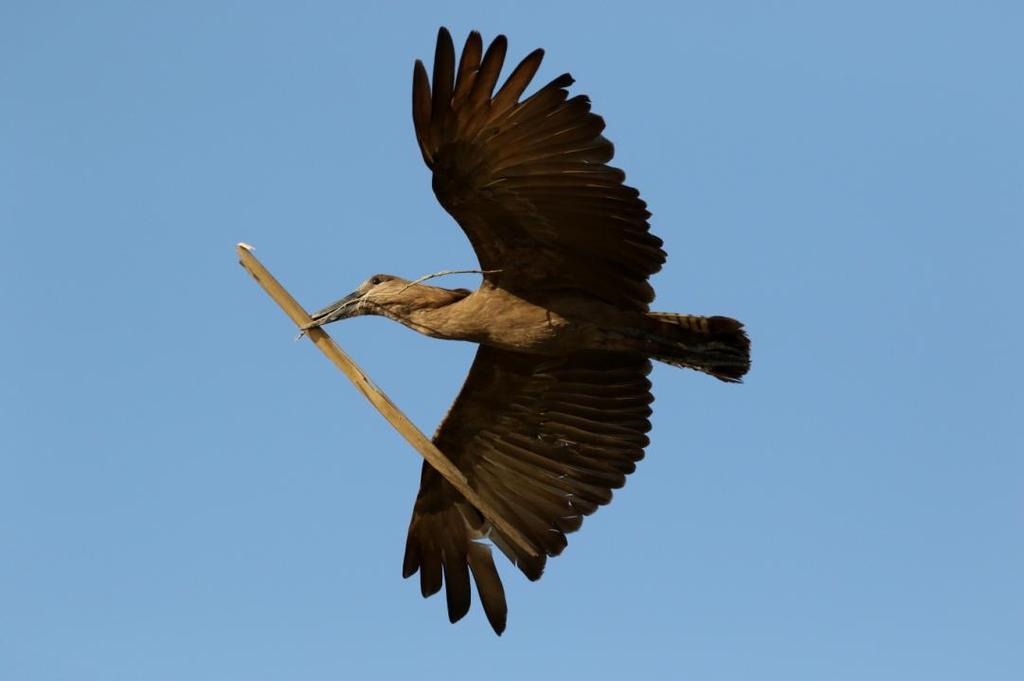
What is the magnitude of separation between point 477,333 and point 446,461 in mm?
812

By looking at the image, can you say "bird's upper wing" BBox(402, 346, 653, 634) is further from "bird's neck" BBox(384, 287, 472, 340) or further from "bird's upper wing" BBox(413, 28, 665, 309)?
"bird's upper wing" BBox(413, 28, 665, 309)

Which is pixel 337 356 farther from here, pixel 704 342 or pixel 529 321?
pixel 704 342

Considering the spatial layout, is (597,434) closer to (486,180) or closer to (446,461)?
(446,461)

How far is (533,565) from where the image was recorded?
9781 mm

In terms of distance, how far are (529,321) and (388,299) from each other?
2.96 ft

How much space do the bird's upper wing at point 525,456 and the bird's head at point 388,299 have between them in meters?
0.65

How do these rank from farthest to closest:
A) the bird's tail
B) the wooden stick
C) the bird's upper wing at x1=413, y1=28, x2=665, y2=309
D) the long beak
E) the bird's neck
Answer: the long beak → the bird's neck → the bird's tail → the bird's upper wing at x1=413, y1=28, x2=665, y2=309 → the wooden stick

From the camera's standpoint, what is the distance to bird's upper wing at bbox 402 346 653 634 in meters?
9.63

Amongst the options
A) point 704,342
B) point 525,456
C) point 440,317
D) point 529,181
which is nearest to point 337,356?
point 440,317

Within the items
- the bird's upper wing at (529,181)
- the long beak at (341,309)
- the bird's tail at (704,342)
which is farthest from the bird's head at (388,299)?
the bird's tail at (704,342)

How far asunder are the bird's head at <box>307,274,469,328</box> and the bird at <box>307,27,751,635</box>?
1cm

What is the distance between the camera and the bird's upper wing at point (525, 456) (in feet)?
31.6

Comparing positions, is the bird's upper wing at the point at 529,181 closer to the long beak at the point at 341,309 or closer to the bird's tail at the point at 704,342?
the bird's tail at the point at 704,342

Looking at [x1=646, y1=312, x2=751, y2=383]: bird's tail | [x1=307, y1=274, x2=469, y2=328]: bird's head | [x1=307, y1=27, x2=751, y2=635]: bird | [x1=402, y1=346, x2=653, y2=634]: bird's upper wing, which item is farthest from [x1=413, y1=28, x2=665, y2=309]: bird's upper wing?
[x1=402, y1=346, x2=653, y2=634]: bird's upper wing
